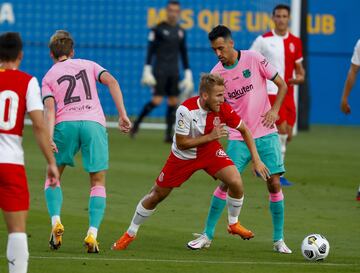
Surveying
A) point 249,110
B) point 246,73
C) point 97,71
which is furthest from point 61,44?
point 249,110

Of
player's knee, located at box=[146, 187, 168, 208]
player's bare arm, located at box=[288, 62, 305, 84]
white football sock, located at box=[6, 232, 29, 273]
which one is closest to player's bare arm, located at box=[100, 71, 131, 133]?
player's knee, located at box=[146, 187, 168, 208]

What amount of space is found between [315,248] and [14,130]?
3.10m

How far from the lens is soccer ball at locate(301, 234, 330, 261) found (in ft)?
32.2

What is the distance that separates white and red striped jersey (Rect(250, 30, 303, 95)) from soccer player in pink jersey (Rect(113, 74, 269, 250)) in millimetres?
6022

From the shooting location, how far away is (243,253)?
10.3 metres

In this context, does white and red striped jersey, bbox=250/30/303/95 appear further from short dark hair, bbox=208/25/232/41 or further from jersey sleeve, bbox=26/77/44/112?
jersey sleeve, bbox=26/77/44/112

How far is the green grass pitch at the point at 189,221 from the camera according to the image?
9.51 m

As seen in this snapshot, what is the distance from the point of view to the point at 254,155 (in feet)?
33.0

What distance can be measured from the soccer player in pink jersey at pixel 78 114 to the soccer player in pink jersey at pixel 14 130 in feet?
7.51

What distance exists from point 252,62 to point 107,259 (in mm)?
2553

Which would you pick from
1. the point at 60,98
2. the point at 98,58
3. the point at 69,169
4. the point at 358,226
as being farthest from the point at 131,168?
the point at 98,58

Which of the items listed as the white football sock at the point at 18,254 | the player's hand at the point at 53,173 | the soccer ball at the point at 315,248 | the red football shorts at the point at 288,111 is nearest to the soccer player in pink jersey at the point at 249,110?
the soccer ball at the point at 315,248

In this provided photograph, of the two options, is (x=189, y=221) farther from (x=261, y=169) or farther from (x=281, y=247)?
(x=261, y=169)

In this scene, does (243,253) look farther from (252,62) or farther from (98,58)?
(98,58)
